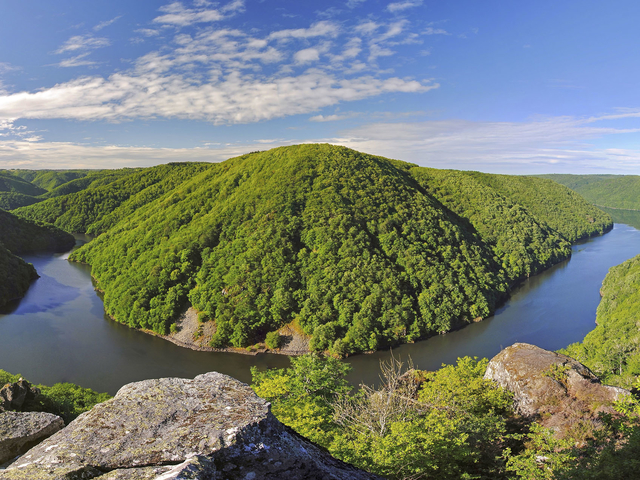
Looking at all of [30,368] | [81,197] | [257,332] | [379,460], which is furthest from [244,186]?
[81,197]

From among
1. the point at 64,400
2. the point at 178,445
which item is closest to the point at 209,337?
the point at 64,400

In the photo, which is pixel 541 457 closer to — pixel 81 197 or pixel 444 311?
pixel 444 311

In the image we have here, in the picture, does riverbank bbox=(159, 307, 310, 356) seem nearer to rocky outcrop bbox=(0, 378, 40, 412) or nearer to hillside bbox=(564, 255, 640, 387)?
rocky outcrop bbox=(0, 378, 40, 412)

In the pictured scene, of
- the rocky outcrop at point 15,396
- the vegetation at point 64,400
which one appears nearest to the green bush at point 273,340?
the vegetation at point 64,400

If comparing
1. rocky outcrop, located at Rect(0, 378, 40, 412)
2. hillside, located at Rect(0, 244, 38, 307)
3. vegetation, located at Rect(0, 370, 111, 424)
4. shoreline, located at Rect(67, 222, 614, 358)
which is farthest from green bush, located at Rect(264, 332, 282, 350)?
hillside, located at Rect(0, 244, 38, 307)

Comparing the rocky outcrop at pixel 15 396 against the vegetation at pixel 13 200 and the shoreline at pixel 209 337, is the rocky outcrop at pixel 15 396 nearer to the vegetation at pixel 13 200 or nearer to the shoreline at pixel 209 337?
the shoreline at pixel 209 337

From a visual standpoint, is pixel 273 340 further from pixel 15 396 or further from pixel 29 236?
pixel 29 236
